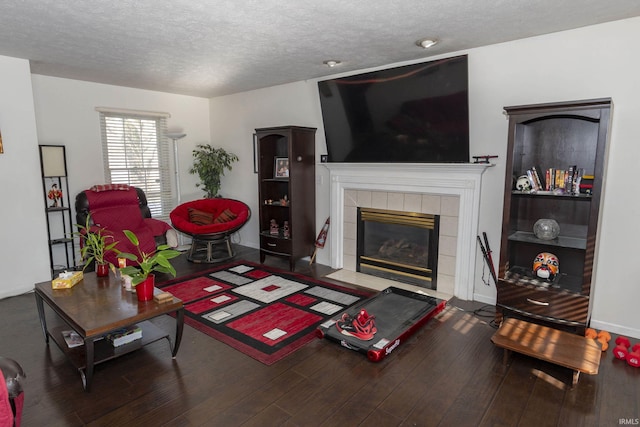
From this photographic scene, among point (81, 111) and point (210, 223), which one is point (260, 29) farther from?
point (81, 111)

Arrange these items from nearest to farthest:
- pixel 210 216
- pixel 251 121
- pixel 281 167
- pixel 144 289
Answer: pixel 144 289 → pixel 281 167 → pixel 210 216 → pixel 251 121

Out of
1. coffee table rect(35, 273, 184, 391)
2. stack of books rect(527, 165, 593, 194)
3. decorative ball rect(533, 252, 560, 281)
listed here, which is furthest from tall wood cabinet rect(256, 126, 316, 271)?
decorative ball rect(533, 252, 560, 281)

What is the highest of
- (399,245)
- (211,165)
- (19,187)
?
(211,165)

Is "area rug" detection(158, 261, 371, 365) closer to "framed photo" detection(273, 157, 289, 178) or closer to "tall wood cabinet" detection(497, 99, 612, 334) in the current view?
"framed photo" detection(273, 157, 289, 178)

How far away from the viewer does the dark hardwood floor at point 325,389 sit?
6.64 ft

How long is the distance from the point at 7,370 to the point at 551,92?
398cm

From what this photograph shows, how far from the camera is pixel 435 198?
12.7 ft

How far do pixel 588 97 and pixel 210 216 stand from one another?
459 centimetres

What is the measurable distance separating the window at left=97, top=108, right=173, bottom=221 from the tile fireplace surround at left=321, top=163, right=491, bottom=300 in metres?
2.79

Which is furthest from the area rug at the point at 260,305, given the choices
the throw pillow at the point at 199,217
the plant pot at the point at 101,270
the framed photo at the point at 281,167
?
the framed photo at the point at 281,167

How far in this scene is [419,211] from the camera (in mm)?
4016

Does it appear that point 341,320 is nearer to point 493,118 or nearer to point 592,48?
point 493,118

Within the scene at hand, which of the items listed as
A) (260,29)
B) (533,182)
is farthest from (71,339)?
(533,182)

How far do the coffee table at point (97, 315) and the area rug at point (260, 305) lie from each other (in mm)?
531
